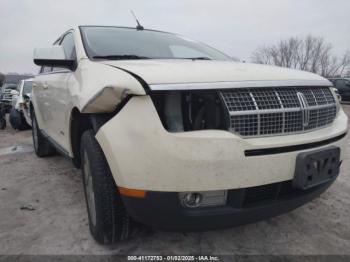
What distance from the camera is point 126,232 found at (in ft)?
6.95

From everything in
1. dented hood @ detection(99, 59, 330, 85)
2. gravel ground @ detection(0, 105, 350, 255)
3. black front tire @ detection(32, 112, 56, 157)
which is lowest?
black front tire @ detection(32, 112, 56, 157)

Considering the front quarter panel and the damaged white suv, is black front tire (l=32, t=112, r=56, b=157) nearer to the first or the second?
the front quarter panel

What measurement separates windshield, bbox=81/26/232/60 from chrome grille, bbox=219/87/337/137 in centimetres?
118

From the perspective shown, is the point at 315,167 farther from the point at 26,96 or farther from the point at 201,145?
the point at 26,96

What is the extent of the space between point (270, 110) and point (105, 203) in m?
1.11

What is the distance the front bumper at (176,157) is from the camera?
1.69 m

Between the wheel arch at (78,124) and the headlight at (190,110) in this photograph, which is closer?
the headlight at (190,110)

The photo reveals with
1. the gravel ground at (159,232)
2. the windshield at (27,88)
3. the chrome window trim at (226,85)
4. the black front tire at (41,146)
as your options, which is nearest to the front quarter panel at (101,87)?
the chrome window trim at (226,85)

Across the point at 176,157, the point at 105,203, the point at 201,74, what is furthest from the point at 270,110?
the point at 105,203

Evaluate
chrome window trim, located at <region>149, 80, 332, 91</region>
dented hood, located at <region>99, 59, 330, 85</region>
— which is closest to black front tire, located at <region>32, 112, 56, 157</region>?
dented hood, located at <region>99, 59, 330, 85</region>

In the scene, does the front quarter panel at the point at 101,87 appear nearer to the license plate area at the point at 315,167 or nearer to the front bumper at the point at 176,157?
the front bumper at the point at 176,157

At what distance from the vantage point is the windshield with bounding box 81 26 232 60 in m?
2.77

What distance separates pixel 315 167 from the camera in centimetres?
197

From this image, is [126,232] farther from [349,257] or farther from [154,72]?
[349,257]
